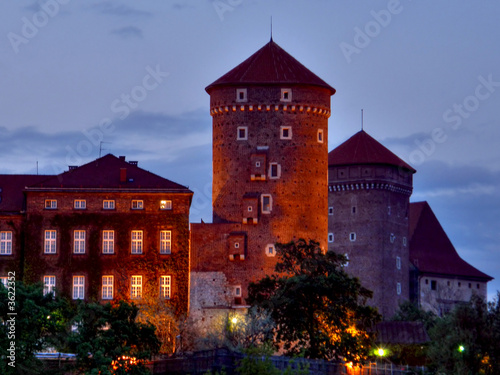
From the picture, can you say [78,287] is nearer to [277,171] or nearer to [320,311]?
[277,171]

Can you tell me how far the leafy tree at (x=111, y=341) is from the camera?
206 feet

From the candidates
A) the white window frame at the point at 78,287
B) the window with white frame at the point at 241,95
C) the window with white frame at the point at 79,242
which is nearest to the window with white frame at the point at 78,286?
the white window frame at the point at 78,287

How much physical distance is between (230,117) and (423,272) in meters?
39.4

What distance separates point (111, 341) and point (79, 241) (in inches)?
1054

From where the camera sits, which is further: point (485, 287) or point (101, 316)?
point (485, 287)

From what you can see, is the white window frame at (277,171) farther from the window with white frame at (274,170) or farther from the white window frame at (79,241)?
the white window frame at (79,241)

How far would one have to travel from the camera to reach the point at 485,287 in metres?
138

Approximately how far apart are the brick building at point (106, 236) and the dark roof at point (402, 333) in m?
15.0

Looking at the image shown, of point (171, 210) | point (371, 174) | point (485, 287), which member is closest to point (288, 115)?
point (171, 210)

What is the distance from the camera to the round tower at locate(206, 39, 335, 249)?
3735 inches

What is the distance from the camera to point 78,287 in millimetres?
89062

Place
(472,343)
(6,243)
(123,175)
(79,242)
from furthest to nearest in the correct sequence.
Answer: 1. (123,175)
2. (79,242)
3. (6,243)
4. (472,343)

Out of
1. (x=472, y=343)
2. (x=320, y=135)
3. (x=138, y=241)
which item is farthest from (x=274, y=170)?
(x=472, y=343)

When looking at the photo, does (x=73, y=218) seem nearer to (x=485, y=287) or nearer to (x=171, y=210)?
(x=171, y=210)
